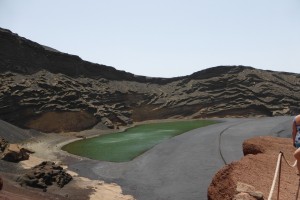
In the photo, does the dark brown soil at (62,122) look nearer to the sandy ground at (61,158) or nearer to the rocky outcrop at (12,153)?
the sandy ground at (61,158)

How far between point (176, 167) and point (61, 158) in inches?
483

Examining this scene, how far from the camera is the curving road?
21375 millimetres

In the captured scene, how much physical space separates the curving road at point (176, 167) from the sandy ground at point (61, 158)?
0.85 m

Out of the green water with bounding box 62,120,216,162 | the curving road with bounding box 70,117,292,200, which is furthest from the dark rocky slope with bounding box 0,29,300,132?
the curving road with bounding box 70,117,292,200

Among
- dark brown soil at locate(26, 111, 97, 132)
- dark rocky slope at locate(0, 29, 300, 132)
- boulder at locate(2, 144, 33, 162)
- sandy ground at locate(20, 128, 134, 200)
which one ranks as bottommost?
sandy ground at locate(20, 128, 134, 200)

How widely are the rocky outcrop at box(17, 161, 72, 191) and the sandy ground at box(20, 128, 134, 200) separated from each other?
1.21 m

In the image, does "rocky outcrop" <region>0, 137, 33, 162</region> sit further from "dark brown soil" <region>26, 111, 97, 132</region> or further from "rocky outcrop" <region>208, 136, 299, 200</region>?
"rocky outcrop" <region>208, 136, 299, 200</region>

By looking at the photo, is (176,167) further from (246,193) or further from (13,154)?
(246,193)

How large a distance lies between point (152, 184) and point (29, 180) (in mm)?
8372

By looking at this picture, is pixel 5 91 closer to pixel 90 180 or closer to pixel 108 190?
pixel 90 180

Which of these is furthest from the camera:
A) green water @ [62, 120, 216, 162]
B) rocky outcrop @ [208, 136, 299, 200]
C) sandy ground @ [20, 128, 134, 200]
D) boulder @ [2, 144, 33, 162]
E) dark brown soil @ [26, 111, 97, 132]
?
dark brown soil @ [26, 111, 97, 132]

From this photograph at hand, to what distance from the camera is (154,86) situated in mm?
68688

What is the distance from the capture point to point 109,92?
59094mm

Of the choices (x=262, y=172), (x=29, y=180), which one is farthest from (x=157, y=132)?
(x=262, y=172)
